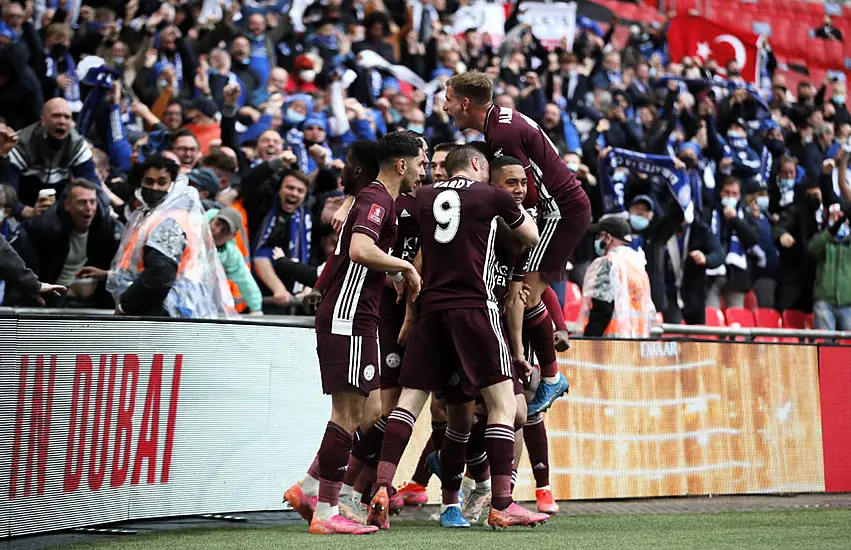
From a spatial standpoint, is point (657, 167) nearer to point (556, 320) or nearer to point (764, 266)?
point (764, 266)

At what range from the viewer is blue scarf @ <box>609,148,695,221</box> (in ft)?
43.8

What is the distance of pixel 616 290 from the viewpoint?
34.0ft

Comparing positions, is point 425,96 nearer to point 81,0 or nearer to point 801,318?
point 81,0

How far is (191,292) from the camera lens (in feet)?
26.6

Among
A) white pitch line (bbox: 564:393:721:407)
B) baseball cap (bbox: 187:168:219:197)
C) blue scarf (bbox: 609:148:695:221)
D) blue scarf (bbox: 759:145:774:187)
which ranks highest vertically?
blue scarf (bbox: 759:145:774:187)

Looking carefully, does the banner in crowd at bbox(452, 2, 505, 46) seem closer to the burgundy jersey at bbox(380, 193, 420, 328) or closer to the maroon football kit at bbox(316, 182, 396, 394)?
the burgundy jersey at bbox(380, 193, 420, 328)

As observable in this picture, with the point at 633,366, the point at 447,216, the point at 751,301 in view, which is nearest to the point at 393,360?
the point at 447,216

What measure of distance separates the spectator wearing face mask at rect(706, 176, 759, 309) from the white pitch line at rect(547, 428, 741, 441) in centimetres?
453

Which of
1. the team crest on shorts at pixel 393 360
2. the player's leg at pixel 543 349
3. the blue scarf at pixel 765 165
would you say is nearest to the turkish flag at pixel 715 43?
the blue scarf at pixel 765 165

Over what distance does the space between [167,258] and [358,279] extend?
5.82ft

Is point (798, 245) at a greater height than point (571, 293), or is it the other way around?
point (798, 245)

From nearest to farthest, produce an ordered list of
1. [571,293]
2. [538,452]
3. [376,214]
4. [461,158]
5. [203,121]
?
[376,214], [461,158], [538,452], [203,121], [571,293]

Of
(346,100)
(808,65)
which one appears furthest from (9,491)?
(808,65)

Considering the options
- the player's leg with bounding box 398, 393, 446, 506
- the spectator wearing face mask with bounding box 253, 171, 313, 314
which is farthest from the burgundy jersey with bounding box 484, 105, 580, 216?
the spectator wearing face mask with bounding box 253, 171, 313, 314
